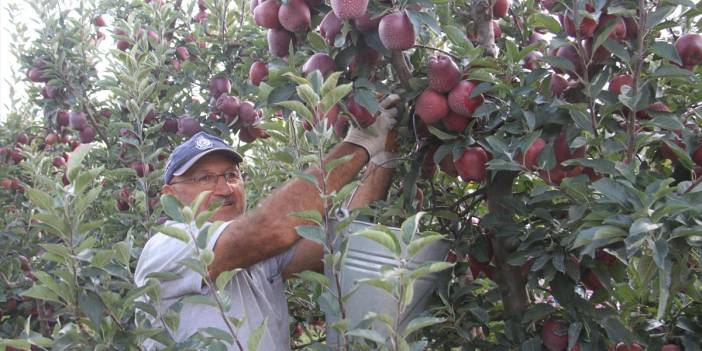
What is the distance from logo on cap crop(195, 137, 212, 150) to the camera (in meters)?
2.22

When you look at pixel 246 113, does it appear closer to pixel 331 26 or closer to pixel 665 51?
pixel 331 26

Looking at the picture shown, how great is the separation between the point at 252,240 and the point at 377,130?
1.41ft

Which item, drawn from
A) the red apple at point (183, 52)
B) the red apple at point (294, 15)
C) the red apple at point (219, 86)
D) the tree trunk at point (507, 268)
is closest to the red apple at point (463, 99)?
the tree trunk at point (507, 268)

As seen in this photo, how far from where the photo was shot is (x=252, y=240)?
175 centimetres

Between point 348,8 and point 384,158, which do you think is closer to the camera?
point 348,8

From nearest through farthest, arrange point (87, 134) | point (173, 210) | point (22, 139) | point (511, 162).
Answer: point (173, 210), point (511, 162), point (87, 134), point (22, 139)

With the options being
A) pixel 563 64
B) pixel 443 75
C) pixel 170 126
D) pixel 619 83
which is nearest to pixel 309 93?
pixel 443 75

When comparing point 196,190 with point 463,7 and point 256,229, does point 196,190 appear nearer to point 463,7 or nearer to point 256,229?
point 256,229

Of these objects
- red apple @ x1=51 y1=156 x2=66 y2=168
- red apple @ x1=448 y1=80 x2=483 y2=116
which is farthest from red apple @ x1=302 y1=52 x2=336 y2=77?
red apple @ x1=51 y1=156 x2=66 y2=168

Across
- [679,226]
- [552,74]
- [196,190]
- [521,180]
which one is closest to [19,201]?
[196,190]

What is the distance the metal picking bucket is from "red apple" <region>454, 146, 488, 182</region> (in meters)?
0.19

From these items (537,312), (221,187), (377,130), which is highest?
(377,130)

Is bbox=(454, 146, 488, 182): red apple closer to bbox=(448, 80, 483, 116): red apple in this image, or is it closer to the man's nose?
bbox=(448, 80, 483, 116): red apple

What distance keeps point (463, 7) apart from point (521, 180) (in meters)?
0.54
